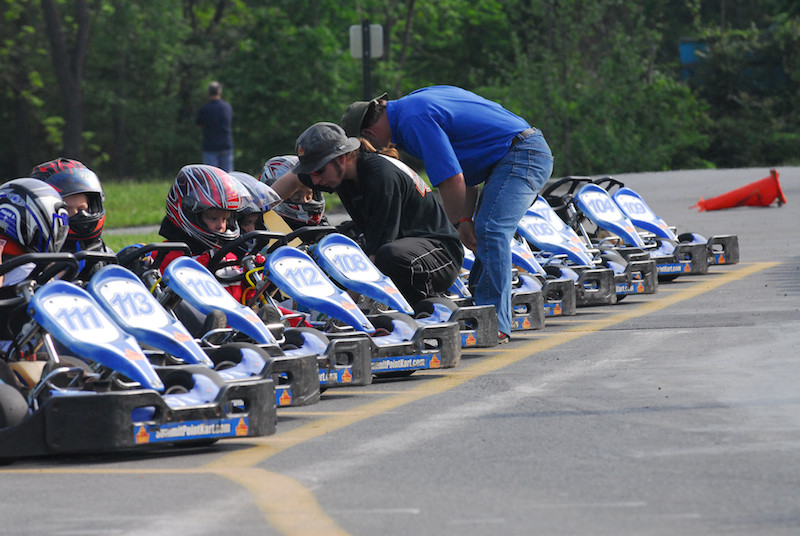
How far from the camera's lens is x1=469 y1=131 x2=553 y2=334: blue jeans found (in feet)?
28.6

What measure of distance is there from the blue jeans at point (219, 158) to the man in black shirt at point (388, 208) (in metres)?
15.2

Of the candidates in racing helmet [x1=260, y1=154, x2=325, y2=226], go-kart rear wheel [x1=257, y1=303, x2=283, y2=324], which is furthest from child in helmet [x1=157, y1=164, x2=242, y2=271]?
racing helmet [x1=260, y1=154, x2=325, y2=226]

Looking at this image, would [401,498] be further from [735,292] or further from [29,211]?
[735,292]

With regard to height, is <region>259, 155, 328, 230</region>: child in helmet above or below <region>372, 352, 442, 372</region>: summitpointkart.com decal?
above

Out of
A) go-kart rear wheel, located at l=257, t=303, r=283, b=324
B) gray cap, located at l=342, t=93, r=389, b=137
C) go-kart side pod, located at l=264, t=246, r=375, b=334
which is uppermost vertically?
gray cap, located at l=342, t=93, r=389, b=137

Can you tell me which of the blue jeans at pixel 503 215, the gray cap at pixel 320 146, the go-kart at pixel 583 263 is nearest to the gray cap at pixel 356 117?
the gray cap at pixel 320 146

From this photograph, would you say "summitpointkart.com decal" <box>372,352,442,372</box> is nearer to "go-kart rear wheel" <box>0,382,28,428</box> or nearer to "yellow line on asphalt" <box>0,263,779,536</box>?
"yellow line on asphalt" <box>0,263,779,536</box>

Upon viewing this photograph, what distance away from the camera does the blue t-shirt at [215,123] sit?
23.1 m

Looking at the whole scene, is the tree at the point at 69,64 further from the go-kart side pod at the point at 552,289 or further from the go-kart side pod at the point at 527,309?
the go-kart side pod at the point at 527,309

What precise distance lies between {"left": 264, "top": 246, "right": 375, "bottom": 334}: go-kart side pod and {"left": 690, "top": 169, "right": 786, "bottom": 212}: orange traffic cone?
1387 cm

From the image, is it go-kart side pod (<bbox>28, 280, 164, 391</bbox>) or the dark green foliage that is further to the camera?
the dark green foliage

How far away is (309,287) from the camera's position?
7547 millimetres

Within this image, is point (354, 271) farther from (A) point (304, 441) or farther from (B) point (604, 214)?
(B) point (604, 214)

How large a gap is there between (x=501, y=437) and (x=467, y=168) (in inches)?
137
